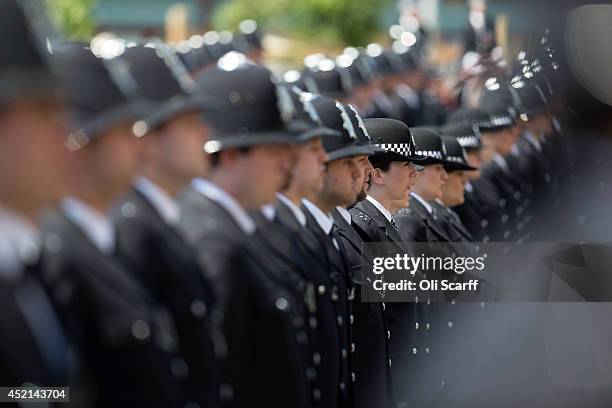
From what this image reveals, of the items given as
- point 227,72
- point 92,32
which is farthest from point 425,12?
point 227,72

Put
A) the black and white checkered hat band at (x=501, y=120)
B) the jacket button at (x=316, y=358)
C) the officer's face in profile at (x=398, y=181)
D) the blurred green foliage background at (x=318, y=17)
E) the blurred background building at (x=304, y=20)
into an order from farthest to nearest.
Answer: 1. the blurred green foliage background at (x=318, y=17)
2. the blurred background building at (x=304, y=20)
3. the black and white checkered hat band at (x=501, y=120)
4. the officer's face in profile at (x=398, y=181)
5. the jacket button at (x=316, y=358)

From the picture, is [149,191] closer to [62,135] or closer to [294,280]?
[62,135]

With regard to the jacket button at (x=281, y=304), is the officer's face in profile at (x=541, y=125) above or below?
below

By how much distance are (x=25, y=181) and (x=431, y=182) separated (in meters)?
2.50

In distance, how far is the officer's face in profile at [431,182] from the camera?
518 centimetres

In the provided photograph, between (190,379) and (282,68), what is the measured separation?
580 cm

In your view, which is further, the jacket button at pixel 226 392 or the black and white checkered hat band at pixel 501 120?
the black and white checkered hat band at pixel 501 120

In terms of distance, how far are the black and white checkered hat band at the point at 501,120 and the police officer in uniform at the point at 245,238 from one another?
1.97 m

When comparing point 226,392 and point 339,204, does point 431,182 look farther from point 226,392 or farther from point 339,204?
point 226,392

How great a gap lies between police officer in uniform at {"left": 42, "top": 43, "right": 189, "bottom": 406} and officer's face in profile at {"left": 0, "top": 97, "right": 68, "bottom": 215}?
9cm

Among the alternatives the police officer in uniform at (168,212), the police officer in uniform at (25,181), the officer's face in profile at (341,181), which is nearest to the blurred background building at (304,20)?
the officer's face in profile at (341,181)

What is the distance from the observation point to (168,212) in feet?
11.2

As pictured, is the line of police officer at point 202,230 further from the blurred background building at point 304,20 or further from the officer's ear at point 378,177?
the blurred background building at point 304,20

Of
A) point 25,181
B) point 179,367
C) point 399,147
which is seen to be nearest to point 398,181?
point 399,147
